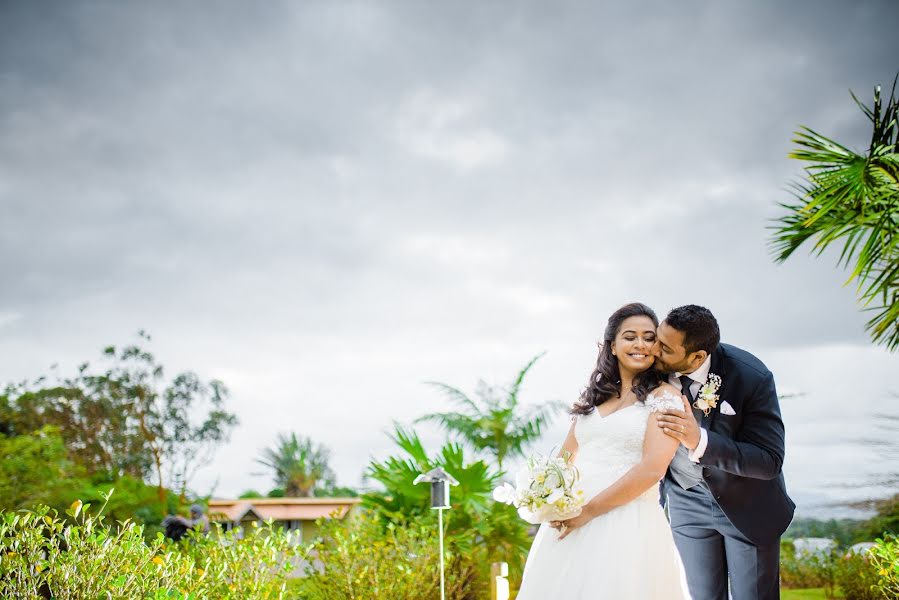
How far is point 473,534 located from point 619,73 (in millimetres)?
7910

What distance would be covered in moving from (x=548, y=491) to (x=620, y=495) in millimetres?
335

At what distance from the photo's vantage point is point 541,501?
315 cm

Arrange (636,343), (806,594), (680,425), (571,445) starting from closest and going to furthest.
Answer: (680,425) → (636,343) → (571,445) → (806,594)

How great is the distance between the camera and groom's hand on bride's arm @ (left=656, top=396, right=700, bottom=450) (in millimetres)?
3062

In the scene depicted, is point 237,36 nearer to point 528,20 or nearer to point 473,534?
point 528,20

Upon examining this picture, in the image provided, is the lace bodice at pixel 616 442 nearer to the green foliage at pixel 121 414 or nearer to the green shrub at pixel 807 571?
the green shrub at pixel 807 571

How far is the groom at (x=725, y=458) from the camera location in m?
3.23

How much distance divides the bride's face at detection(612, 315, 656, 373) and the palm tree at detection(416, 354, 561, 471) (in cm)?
813

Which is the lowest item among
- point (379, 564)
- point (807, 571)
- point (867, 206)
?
point (807, 571)

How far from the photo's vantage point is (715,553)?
372 centimetres

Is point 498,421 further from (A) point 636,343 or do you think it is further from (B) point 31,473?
(B) point 31,473

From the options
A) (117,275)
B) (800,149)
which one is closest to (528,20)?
(800,149)

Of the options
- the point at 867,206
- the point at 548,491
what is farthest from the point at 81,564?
the point at 867,206

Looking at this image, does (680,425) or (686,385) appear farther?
(686,385)
